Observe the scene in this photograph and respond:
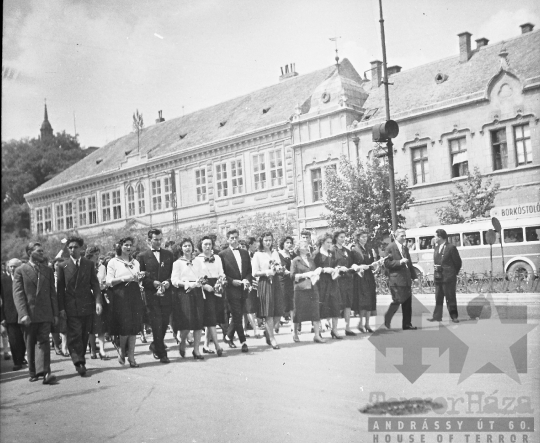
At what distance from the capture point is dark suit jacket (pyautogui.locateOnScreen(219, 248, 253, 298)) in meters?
7.48

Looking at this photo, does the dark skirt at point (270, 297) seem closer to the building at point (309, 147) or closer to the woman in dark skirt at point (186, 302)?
the woman in dark skirt at point (186, 302)

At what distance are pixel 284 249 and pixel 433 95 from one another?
208 cm

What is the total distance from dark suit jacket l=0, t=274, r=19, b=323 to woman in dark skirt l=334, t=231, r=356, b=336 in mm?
2791

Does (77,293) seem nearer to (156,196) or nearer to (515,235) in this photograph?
(156,196)

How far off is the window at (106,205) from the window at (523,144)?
3452mm

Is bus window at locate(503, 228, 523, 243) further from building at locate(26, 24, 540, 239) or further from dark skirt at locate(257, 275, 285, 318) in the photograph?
dark skirt at locate(257, 275, 285, 318)

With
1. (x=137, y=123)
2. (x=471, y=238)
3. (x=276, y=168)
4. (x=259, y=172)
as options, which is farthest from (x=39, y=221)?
(x=471, y=238)

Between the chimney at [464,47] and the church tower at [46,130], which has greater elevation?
the chimney at [464,47]

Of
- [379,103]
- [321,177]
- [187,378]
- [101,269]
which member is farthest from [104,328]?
[379,103]

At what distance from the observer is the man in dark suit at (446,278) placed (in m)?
5.74

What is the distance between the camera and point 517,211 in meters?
5.20

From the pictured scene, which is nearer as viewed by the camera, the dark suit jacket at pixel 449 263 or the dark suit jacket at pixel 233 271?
the dark suit jacket at pixel 449 263

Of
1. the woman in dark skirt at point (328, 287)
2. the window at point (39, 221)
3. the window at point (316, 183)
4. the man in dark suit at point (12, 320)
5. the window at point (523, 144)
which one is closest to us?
the window at point (523, 144)

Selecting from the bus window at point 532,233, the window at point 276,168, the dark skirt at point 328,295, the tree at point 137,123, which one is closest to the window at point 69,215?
the tree at point 137,123
